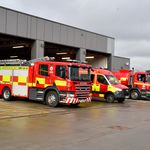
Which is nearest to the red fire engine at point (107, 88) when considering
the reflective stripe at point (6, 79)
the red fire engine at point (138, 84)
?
the red fire engine at point (138, 84)

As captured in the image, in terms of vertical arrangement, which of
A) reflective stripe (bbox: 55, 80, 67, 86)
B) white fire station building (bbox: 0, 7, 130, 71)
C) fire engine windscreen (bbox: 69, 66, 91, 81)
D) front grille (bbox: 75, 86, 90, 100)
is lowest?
front grille (bbox: 75, 86, 90, 100)

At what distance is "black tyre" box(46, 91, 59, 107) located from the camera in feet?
59.9

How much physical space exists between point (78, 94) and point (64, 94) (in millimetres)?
821

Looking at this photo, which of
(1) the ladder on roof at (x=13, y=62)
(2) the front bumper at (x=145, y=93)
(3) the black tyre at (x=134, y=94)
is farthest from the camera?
(3) the black tyre at (x=134, y=94)

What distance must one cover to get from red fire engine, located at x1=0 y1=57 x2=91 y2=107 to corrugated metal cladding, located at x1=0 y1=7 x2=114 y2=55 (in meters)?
5.43

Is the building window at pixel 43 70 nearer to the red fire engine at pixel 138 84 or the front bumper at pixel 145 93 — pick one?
the red fire engine at pixel 138 84

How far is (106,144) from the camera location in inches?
334

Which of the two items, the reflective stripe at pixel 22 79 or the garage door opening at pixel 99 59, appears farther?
the garage door opening at pixel 99 59

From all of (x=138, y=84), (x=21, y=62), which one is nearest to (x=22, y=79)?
(x=21, y=62)

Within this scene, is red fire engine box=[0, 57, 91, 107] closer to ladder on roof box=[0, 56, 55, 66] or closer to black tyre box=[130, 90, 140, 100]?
ladder on roof box=[0, 56, 55, 66]

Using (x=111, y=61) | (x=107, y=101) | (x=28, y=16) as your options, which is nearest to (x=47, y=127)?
(x=107, y=101)

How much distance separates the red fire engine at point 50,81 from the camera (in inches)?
704

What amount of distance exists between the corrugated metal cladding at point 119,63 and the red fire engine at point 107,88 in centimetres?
1508

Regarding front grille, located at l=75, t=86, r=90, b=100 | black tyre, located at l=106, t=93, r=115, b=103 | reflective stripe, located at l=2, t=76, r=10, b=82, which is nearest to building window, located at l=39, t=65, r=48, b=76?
front grille, located at l=75, t=86, r=90, b=100
